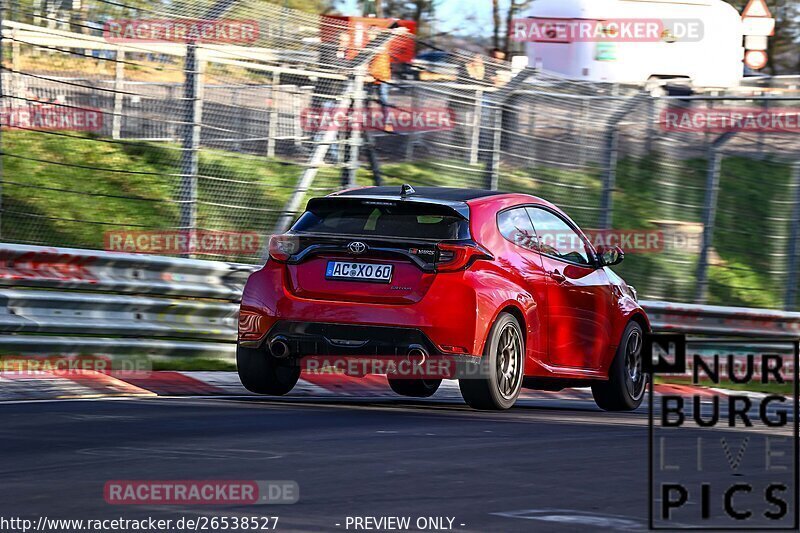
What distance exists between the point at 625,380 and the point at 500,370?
5.82ft

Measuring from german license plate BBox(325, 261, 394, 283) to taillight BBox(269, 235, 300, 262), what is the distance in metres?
0.30

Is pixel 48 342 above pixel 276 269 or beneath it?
beneath

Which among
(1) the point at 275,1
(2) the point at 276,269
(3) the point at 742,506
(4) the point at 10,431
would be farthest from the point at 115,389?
(1) the point at 275,1

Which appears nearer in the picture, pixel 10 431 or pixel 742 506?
pixel 742 506

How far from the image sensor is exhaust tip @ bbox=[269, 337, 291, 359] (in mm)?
9969

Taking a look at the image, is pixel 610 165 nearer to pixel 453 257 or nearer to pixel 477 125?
pixel 477 125

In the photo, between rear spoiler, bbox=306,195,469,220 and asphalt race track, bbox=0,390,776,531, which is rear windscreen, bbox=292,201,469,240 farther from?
asphalt race track, bbox=0,390,776,531

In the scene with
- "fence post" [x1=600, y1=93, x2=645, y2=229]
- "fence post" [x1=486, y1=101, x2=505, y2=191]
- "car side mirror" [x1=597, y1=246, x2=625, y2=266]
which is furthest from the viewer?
"fence post" [x1=600, y1=93, x2=645, y2=229]

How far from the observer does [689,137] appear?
57.0ft

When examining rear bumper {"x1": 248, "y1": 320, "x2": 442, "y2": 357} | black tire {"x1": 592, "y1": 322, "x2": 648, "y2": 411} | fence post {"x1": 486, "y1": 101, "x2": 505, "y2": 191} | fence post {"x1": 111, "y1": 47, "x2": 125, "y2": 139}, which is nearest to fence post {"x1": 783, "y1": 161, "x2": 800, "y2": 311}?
fence post {"x1": 486, "y1": 101, "x2": 505, "y2": 191}

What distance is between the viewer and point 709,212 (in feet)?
54.4

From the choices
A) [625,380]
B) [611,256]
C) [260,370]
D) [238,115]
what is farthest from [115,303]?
[625,380]

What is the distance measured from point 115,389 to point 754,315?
314 inches

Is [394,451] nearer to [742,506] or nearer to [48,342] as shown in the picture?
[742,506]
